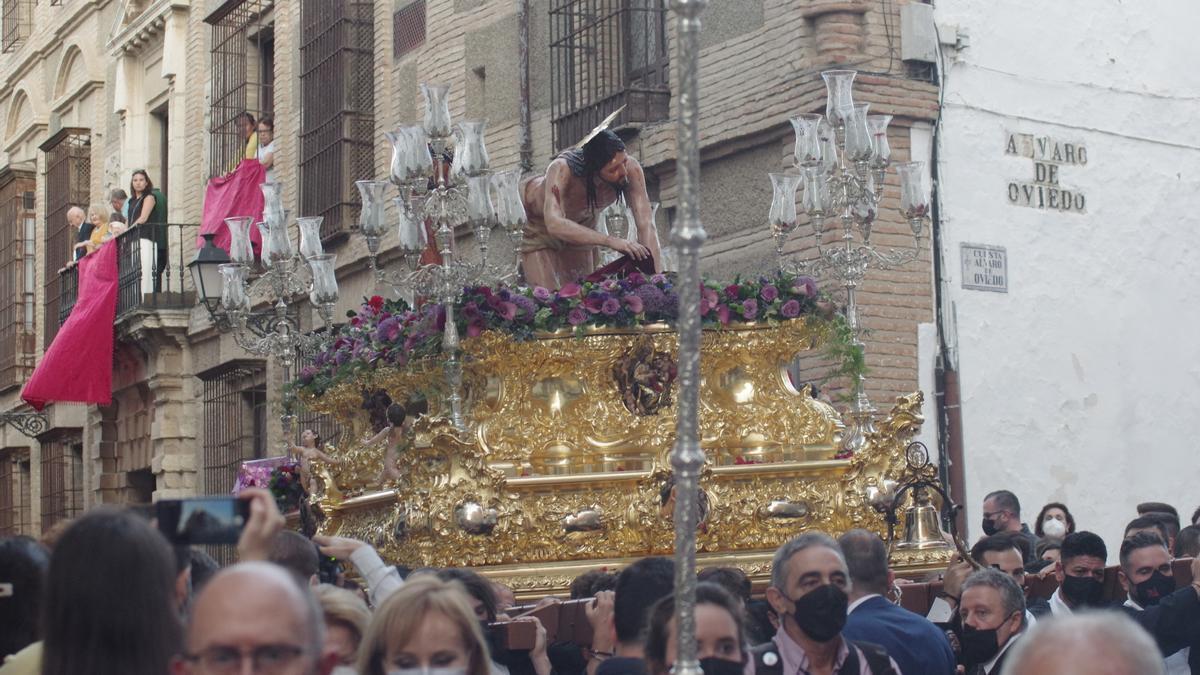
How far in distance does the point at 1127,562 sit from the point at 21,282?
23.8 meters

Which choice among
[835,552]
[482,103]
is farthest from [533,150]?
[835,552]

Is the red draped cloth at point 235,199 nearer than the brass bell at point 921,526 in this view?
No

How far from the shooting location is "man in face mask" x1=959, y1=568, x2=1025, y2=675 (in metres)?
5.95

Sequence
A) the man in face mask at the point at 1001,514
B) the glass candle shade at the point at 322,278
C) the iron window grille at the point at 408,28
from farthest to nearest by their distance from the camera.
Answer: the iron window grille at the point at 408,28
the glass candle shade at the point at 322,278
the man in face mask at the point at 1001,514

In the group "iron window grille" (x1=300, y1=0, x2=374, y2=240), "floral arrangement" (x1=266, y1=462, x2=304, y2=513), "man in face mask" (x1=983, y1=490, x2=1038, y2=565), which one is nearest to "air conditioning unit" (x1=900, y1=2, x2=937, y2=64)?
"man in face mask" (x1=983, y1=490, x2=1038, y2=565)

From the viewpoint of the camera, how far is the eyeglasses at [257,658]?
3.16m

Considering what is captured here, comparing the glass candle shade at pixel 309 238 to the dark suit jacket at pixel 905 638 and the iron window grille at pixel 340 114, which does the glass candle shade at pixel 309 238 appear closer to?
the dark suit jacket at pixel 905 638

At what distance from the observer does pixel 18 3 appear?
97.4ft

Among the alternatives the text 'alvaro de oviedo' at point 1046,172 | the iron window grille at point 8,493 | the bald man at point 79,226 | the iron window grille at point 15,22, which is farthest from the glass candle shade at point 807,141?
the iron window grille at point 15,22

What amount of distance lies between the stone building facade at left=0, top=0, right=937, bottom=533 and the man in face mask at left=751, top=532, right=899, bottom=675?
23.8ft

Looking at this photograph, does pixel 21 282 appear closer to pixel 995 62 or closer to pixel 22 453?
pixel 22 453

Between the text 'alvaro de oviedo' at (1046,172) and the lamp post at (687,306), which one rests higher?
Answer: the text 'alvaro de oviedo' at (1046,172)

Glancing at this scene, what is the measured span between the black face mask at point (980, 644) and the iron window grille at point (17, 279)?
23499mm

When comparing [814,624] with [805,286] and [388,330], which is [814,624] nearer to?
[805,286]
